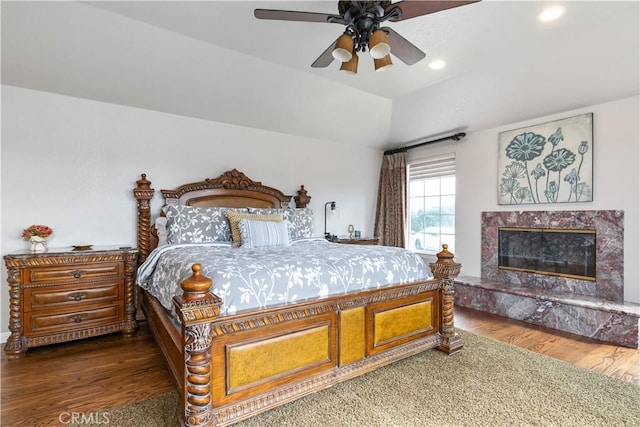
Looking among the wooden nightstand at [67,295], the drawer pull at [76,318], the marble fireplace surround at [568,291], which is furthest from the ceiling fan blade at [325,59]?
the marble fireplace surround at [568,291]

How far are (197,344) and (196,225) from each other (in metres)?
1.94

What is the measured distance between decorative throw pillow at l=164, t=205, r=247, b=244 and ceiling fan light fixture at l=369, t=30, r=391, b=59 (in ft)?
7.43

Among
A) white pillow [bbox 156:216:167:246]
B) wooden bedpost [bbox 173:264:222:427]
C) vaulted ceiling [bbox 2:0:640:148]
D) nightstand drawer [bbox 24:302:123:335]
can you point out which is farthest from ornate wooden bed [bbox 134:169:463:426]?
vaulted ceiling [bbox 2:0:640:148]

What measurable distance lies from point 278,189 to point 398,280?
2.52 meters

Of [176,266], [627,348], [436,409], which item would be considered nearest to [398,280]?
[436,409]

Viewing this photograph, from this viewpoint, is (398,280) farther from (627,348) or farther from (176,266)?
(627,348)

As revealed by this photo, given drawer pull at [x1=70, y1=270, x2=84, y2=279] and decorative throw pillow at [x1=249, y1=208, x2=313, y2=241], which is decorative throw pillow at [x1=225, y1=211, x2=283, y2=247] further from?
drawer pull at [x1=70, y1=270, x2=84, y2=279]

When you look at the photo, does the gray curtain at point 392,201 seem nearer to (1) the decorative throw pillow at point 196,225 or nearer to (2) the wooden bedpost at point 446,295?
(2) the wooden bedpost at point 446,295

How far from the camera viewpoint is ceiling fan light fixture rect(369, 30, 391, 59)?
1.82m

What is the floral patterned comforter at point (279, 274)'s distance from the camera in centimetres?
166

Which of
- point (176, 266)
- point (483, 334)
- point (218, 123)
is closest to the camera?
point (176, 266)

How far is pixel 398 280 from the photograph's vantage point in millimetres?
2328

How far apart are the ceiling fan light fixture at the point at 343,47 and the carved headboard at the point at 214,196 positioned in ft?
7.87

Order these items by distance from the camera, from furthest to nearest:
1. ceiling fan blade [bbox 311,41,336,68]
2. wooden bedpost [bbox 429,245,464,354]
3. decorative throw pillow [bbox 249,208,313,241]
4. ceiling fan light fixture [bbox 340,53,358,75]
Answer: decorative throw pillow [bbox 249,208,313,241], wooden bedpost [bbox 429,245,464,354], ceiling fan blade [bbox 311,41,336,68], ceiling fan light fixture [bbox 340,53,358,75]
